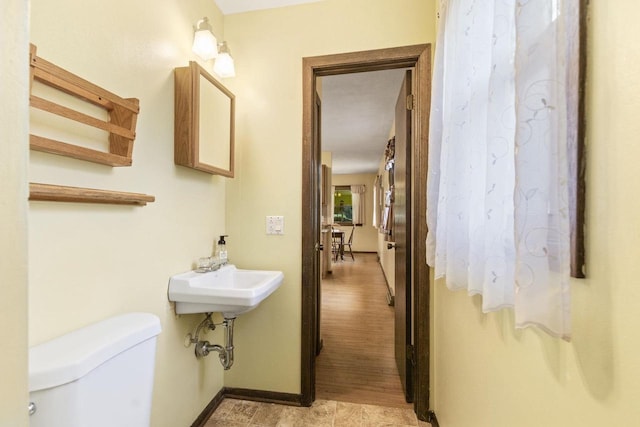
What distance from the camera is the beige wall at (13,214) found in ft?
1.28

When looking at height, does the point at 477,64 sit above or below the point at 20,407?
above

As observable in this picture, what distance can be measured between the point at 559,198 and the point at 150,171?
1.40 metres

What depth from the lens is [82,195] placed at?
884 millimetres

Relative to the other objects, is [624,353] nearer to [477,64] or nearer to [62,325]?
[477,64]

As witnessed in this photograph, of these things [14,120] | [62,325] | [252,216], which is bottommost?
Answer: [62,325]

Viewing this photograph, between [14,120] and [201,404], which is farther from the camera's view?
[201,404]

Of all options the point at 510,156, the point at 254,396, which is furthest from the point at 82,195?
the point at 254,396

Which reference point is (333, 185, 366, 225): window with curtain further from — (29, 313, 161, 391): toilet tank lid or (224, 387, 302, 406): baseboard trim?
(29, 313, 161, 391): toilet tank lid

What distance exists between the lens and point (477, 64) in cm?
88

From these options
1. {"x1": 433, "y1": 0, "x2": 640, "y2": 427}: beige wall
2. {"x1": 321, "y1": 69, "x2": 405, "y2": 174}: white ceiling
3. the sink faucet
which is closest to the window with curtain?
{"x1": 321, "y1": 69, "x2": 405, "y2": 174}: white ceiling

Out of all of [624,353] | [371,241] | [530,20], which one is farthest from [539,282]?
[371,241]

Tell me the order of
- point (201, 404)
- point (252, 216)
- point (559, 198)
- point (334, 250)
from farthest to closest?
1. point (334, 250)
2. point (252, 216)
3. point (201, 404)
4. point (559, 198)

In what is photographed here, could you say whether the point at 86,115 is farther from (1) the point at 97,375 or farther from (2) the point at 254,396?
(2) the point at 254,396

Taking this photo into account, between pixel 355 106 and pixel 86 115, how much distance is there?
3012mm
